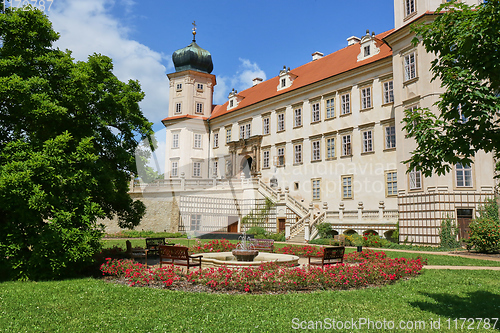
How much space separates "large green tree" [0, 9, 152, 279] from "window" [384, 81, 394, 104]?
2054cm

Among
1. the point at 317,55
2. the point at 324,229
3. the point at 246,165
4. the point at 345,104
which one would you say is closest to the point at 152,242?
the point at 324,229

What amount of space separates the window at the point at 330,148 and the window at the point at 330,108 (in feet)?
6.37

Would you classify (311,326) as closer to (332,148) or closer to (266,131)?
(332,148)

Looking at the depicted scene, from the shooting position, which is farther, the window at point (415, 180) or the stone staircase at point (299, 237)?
the stone staircase at point (299, 237)

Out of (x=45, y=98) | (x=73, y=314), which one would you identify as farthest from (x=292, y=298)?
(x=45, y=98)

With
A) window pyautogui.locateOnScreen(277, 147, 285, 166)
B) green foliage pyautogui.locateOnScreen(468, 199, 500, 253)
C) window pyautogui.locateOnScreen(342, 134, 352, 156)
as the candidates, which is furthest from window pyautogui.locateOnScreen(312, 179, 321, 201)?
green foliage pyautogui.locateOnScreen(468, 199, 500, 253)

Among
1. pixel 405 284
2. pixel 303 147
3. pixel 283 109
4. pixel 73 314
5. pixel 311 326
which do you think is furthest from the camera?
pixel 283 109

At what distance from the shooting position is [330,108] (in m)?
30.9

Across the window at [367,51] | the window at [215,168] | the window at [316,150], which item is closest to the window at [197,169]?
the window at [215,168]

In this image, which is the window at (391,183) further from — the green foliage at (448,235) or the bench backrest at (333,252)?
the bench backrest at (333,252)

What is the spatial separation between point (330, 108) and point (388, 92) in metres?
5.32

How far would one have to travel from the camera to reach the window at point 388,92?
86.7 ft

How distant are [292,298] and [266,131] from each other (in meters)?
29.4

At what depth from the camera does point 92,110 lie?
11969mm
